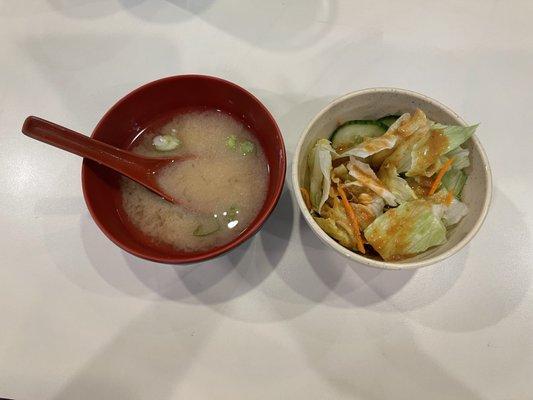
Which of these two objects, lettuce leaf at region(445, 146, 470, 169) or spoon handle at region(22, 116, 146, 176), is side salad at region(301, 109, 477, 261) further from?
spoon handle at region(22, 116, 146, 176)

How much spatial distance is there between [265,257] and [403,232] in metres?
0.49

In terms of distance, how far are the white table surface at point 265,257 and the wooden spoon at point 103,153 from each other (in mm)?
308

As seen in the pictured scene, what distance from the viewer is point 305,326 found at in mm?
A: 1356

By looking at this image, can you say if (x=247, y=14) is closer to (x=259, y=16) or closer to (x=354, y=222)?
(x=259, y=16)

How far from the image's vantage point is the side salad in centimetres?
116

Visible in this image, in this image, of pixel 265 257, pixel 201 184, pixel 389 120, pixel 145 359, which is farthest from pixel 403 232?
pixel 145 359

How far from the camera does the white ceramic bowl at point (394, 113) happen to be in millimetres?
1115

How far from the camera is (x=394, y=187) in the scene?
1.23 metres

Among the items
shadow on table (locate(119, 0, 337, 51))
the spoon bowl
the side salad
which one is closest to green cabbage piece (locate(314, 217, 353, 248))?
the side salad

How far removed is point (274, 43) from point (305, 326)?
1105 mm

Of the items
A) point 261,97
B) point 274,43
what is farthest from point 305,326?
point 274,43

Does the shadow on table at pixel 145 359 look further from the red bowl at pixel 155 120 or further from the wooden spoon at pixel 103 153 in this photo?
the wooden spoon at pixel 103 153

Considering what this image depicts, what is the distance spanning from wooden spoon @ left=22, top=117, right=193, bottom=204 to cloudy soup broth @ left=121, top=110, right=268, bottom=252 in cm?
4

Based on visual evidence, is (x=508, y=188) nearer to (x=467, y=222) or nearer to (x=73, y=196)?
(x=467, y=222)
